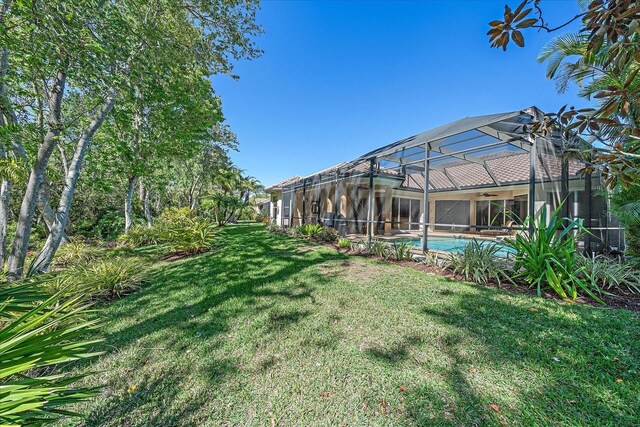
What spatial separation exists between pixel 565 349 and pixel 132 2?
930cm

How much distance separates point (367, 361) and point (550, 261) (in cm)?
400

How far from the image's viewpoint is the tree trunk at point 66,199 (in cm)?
496

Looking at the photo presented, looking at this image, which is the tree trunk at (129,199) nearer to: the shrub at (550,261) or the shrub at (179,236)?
the shrub at (179,236)

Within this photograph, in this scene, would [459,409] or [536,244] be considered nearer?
[459,409]

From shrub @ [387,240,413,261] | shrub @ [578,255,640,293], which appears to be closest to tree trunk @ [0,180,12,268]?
shrub @ [387,240,413,261]

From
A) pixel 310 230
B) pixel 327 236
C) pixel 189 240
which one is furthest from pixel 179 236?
pixel 327 236

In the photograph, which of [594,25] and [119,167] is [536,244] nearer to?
[594,25]

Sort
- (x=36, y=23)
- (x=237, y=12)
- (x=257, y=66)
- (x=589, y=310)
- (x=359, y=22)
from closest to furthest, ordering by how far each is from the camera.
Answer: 1. (x=589, y=310)
2. (x=36, y=23)
3. (x=237, y=12)
4. (x=359, y=22)
5. (x=257, y=66)

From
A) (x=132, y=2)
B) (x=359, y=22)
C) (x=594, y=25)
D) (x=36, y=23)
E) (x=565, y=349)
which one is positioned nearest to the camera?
(x=594, y=25)

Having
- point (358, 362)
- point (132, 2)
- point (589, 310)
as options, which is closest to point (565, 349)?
point (589, 310)

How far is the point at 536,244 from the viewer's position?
4090mm

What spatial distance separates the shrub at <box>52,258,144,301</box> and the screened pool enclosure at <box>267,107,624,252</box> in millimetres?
6829

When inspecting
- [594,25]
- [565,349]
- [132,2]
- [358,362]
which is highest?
[132,2]

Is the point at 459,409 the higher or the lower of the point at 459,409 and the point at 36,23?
the lower
